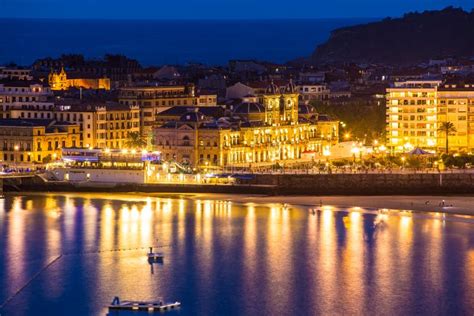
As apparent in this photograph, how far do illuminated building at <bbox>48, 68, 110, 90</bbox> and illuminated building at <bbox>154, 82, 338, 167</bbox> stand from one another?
11294mm

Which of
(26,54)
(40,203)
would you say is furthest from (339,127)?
(26,54)

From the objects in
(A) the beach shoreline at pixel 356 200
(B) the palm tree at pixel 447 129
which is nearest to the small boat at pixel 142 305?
(A) the beach shoreline at pixel 356 200

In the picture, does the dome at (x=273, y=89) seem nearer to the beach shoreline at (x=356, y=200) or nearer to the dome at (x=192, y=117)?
the dome at (x=192, y=117)

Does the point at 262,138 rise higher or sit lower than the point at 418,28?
lower

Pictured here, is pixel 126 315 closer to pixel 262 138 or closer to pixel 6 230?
pixel 6 230

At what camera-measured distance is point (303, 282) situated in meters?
28.7

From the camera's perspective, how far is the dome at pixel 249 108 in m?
49.9

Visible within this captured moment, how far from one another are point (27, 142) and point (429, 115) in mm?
14003

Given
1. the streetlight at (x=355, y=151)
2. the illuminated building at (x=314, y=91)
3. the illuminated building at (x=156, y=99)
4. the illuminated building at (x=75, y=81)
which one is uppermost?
the illuminated building at (x=75, y=81)

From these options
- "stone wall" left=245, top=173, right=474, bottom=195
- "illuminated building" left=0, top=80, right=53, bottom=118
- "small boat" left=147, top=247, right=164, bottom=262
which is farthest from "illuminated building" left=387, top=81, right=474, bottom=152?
"small boat" left=147, top=247, right=164, bottom=262

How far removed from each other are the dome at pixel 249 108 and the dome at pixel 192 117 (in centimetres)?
259

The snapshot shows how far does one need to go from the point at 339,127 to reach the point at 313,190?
12.3m

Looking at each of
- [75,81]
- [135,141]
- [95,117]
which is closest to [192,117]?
[135,141]

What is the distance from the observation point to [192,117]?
A: 1861 inches
